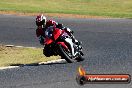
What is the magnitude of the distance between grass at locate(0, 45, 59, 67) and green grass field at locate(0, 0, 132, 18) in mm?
17211

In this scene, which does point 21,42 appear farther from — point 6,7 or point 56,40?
point 6,7

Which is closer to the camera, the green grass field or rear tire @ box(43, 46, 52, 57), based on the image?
rear tire @ box(43, 46, 52, 57)

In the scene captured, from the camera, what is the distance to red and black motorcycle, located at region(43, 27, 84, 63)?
19062 mm

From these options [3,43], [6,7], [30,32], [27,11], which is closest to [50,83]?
[3,43]

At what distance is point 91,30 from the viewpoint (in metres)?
30.7

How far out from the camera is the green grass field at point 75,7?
1651 inches

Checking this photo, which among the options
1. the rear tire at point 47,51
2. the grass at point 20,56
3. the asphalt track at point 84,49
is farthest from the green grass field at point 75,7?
the rear tire at point 47,51

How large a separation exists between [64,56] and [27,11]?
23522mm

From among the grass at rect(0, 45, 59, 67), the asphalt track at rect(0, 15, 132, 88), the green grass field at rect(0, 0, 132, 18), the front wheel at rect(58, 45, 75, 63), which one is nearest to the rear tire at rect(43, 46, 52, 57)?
the grass at rect(0, 45, 59, 67)

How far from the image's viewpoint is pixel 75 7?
47031 mm

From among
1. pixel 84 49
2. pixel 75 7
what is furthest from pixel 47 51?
pixel 75 7

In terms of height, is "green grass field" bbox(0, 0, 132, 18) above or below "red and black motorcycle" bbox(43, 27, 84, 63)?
below

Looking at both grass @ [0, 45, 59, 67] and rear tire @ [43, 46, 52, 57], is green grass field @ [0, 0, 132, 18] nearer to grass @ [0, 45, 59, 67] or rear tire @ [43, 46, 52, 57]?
grass @ [0, 45, 59, 67]

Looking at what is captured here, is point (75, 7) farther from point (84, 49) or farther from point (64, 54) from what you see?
point (64, 54)
